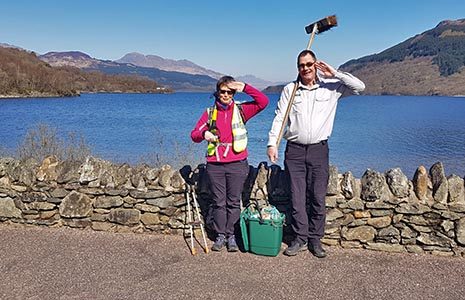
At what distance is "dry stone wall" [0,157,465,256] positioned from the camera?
15.9 ft

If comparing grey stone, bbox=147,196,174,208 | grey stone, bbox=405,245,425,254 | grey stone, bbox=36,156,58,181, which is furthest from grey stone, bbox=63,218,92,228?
grey stone, bbox=405,245,425,254

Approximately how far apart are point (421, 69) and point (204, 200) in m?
146

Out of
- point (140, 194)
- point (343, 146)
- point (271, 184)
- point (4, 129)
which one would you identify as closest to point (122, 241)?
point (140, 194)

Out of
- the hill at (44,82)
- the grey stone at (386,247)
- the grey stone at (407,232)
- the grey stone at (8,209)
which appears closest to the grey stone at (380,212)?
the grey stone at (407,232)

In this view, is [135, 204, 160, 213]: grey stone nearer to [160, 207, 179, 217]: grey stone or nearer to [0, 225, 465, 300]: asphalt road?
[160, 207, 179, 217]: grey stone

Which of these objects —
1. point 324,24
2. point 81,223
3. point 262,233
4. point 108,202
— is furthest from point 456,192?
point 81,223

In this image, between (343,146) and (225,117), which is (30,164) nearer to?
(225,117)

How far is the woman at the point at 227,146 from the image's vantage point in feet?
15.9

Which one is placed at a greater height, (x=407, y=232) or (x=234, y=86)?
(x=234, y=86)

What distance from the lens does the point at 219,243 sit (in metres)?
5.03

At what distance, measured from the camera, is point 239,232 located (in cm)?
537

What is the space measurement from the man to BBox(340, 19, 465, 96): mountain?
372 ft

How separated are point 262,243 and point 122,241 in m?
1.70

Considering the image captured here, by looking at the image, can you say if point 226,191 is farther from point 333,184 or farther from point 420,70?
point 420,70
